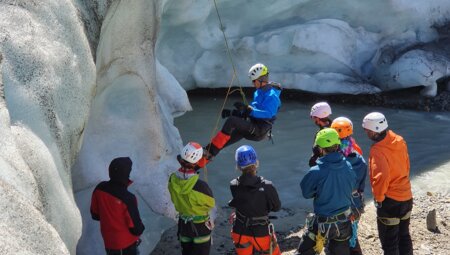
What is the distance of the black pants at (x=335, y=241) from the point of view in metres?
5.31

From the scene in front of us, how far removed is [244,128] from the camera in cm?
697

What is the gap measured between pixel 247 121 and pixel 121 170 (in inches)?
90.3

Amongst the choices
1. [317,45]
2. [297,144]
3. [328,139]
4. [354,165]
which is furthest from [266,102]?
[317,45]

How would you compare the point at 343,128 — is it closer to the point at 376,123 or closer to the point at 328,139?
the point at 376,123

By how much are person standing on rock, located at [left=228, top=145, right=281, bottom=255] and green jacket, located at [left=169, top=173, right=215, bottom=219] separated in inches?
8.9

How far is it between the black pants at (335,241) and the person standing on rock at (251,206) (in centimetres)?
28

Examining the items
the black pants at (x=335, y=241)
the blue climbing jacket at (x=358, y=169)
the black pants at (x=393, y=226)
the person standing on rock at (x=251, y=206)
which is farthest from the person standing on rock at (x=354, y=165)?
the person standing on rock at (x=251, y=206)

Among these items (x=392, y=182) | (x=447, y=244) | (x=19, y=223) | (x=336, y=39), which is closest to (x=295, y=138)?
(x=336, y=39)

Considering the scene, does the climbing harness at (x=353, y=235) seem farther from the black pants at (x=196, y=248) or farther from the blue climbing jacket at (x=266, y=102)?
the blue climbing jacket at (x=266, y=102)

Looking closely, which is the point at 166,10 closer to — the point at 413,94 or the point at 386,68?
the point at 386,68

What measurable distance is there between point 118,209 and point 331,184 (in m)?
1.74

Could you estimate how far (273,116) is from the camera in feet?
23.3

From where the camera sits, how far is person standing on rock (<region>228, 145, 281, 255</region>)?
5148 millimetres

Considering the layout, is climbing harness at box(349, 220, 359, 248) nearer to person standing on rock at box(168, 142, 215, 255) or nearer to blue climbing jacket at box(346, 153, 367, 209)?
blue climbing jacket at box(346, 153, 367, 209)
